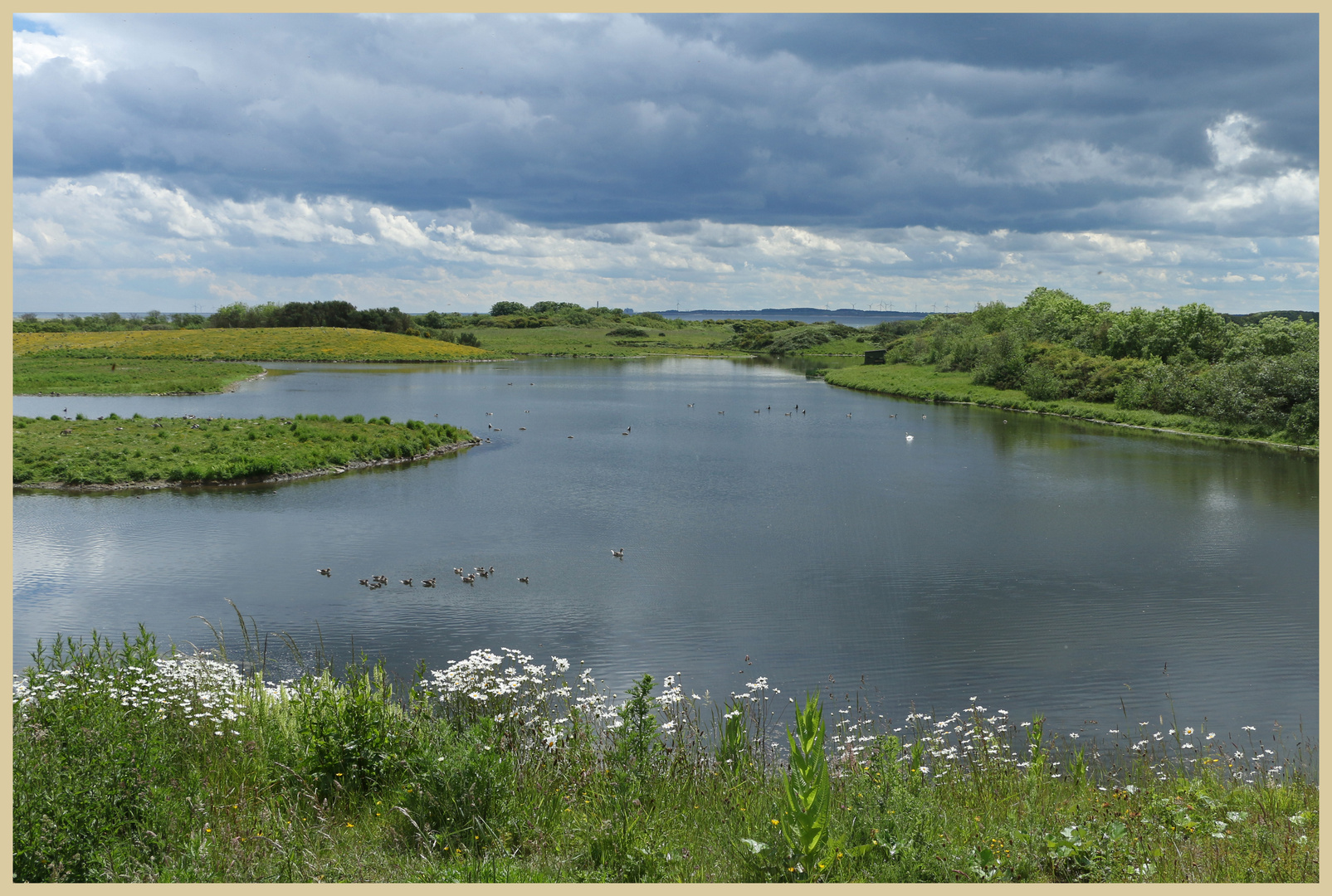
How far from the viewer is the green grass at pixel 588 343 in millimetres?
148500

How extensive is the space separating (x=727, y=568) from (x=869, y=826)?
14.1 m

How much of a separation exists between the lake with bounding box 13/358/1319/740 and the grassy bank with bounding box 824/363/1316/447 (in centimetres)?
903

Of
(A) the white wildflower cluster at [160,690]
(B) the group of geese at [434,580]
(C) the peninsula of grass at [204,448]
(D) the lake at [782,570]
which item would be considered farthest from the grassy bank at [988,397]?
(A) the white wildflower cluster at [160,690]

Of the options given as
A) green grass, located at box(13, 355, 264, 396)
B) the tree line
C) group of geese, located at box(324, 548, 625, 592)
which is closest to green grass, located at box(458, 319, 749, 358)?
green grass, located at box(13, 355, 264, 396)

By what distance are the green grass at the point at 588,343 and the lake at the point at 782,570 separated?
109177 mm

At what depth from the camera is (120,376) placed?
A: 71.7m

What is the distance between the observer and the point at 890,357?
376 feet

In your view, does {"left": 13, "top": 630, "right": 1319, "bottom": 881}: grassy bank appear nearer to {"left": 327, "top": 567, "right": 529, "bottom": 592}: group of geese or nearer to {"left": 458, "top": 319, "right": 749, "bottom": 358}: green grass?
{"left": 327, "top": 567, "right": 529, "bottom": 592}: group of geese

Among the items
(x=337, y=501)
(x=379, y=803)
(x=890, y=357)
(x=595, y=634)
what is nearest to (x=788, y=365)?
(x=890, y=357)

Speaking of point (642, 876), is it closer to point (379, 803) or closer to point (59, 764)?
point (379, 803)

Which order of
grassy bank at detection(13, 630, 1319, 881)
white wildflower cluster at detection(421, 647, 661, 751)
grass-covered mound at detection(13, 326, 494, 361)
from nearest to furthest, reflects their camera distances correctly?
grassy bank at detection(13, 630, 1319, 881) → white wildflower cluster at detection(421, 647, 661, 751) → grass-covered mound at detection(13, 326, 494, 361)

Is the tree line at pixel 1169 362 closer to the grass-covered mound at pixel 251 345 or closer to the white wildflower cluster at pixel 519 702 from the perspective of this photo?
the white wildflower cluster at pixel 519 702

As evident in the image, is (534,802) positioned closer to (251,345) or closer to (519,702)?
(519,702)

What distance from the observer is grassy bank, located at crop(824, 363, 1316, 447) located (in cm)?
5026
